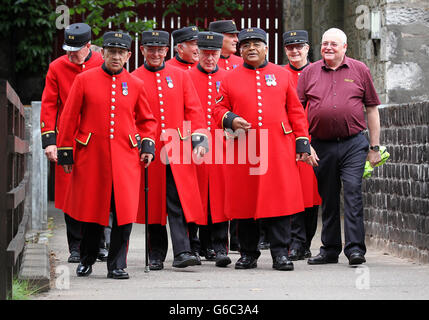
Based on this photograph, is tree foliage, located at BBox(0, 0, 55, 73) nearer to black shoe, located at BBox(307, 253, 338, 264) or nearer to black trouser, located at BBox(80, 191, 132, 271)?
black shoe, located at BBox(307, 253, 338, 264)

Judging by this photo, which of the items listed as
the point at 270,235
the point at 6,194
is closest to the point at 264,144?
the point at 270,235

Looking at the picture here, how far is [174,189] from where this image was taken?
9148mm

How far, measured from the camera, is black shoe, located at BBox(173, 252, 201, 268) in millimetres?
8883

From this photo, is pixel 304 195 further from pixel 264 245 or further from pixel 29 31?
pixel 29 31

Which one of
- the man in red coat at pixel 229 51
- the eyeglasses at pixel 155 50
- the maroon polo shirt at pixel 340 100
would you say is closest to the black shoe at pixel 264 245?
the man in red coat at pixel 229 51

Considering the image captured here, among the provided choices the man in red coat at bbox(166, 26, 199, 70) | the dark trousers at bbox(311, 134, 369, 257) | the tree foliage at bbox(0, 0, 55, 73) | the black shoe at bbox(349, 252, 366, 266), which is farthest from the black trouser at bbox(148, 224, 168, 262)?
the tree foliage at bbox(0, 0, 55, 73)

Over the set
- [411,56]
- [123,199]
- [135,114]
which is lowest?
[123,199]

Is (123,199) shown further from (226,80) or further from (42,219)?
(42,219)

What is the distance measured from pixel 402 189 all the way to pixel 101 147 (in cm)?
304

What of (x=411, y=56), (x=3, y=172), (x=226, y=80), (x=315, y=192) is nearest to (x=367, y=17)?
(x=411, y=56)

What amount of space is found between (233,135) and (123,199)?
116 centimetres

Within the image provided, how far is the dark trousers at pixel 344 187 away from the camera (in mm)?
9242

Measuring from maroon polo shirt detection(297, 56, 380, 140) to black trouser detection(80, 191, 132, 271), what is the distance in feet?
6.57

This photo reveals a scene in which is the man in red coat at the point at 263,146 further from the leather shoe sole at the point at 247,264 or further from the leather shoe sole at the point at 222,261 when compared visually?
the leather shoe sole at the point at 222,261
